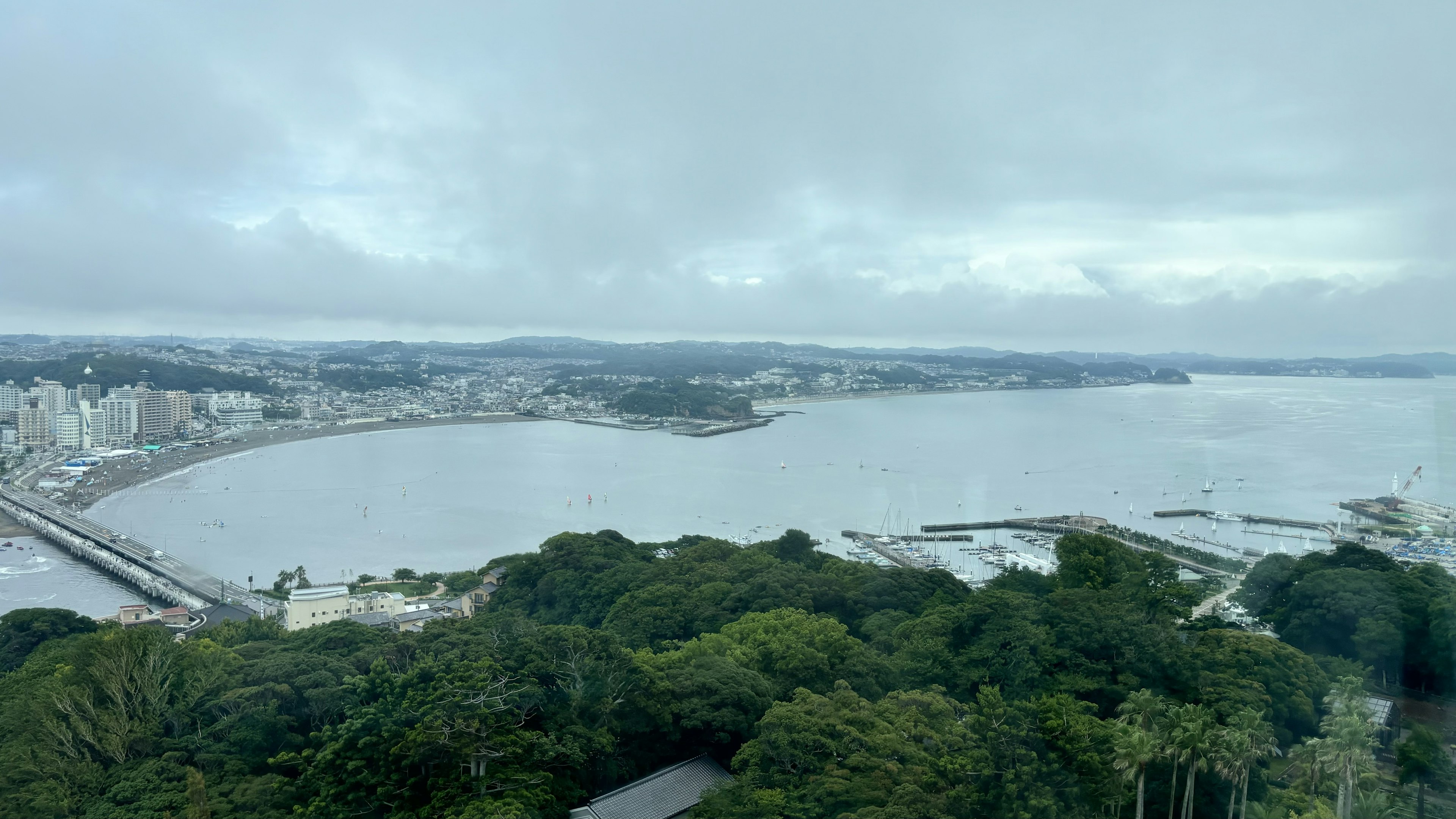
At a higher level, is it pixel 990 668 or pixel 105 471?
pixel 990 668

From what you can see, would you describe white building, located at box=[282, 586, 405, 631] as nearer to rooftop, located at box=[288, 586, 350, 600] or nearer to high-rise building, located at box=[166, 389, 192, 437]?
rooftop, located at box=[288, 586, 350, 600]

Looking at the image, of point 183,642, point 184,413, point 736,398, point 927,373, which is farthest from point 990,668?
point 927,373

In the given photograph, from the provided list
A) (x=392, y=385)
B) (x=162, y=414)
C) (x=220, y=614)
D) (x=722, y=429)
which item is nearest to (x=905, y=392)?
(x=722, y=429)

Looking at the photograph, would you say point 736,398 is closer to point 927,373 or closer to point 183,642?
point 927,373

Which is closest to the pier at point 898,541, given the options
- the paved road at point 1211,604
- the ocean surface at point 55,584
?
the paved road at point 1211,604

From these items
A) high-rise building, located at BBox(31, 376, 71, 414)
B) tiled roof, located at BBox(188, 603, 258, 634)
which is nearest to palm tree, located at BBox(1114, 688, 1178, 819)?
tiled roof, located at BBox(188, 603, 258, 634)

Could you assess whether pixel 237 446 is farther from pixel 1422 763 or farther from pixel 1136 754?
pixel 1422 763
